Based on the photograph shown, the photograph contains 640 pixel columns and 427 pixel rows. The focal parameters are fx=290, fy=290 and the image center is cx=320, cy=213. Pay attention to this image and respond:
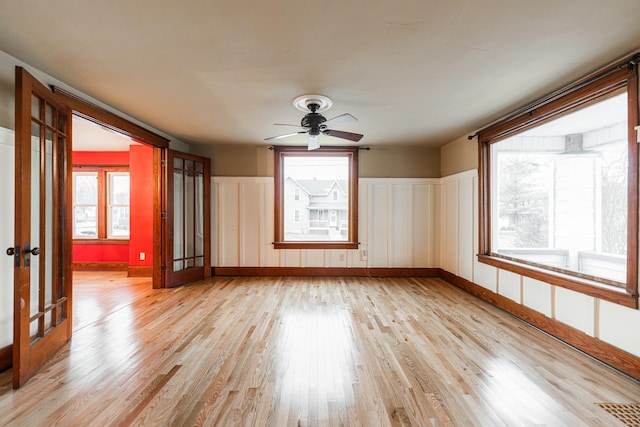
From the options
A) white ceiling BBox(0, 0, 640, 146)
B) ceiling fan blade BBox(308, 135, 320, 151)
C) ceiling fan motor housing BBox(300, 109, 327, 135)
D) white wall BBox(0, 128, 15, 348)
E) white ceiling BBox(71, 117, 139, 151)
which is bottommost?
white wall BBox(0, 128, 15, 348)

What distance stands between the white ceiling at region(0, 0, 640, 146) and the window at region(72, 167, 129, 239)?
355cm

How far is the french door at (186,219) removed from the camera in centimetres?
463

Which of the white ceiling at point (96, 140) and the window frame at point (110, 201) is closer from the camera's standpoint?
the white ceiling at point (96, 140)

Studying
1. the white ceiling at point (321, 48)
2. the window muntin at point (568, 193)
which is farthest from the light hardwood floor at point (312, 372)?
the white ceiling at point (321, 48)

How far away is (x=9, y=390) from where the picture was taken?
195cm

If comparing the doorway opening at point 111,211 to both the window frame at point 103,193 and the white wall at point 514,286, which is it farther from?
the white wall at point 514,286

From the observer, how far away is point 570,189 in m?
3.20

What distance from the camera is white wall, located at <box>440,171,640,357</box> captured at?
2271 millimetres

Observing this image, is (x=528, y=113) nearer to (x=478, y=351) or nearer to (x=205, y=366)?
(x=478, y=351)

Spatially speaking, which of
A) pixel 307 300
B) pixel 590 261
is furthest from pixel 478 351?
pixel 307 300

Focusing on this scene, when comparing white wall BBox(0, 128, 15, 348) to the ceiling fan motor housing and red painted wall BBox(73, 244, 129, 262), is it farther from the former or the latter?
red painted wall BBox(73, 244, 129, 262)

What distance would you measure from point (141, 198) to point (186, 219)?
1019mm

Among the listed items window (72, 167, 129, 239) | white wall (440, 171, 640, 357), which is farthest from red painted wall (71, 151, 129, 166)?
white wall (440, 171, 640, 357)

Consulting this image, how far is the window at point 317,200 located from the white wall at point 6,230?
11.7ft
